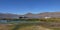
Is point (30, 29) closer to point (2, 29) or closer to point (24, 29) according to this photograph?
point (24, 29)

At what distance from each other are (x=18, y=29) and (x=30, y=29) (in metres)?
1.91

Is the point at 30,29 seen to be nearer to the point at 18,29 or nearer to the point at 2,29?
the point at 18,29

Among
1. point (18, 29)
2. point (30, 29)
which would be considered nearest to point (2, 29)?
point (18, 29)

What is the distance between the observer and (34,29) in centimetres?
2444

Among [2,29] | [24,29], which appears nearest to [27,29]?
[24,29]

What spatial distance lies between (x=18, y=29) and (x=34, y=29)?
2451 millimetres

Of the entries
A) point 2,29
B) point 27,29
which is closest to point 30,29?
point 27,29

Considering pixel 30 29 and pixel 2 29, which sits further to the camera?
pixel 2 29

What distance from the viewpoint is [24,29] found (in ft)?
81.6

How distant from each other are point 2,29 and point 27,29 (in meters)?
4.13

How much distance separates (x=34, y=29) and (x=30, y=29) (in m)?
0.61

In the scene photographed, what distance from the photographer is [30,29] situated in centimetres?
2430

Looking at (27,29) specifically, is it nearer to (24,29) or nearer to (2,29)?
(24,29)

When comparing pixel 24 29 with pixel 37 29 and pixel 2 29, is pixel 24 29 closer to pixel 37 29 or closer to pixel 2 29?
pixel 37 29
